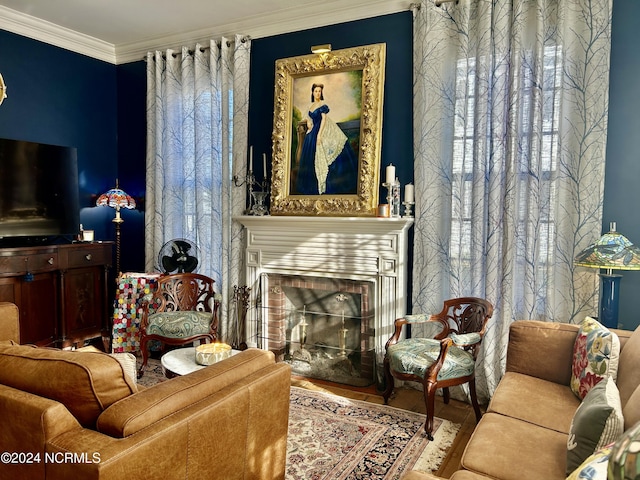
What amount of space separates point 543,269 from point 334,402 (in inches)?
65.2

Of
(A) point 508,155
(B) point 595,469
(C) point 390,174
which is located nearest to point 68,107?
(C) point 390,174

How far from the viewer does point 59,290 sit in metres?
4.18

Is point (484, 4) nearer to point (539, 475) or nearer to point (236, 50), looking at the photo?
point (236, 50)

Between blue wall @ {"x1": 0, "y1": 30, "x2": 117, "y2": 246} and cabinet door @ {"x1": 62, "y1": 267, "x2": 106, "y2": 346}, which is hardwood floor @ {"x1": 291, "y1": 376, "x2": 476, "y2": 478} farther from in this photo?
blue wall @ {"x1": 0, "y1": 30, "x2": 117, "y2": 246}

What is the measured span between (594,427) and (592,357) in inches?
31.7

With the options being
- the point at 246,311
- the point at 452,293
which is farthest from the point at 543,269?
the point at 246,311

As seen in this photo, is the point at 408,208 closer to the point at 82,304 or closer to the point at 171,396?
the point at 171,396

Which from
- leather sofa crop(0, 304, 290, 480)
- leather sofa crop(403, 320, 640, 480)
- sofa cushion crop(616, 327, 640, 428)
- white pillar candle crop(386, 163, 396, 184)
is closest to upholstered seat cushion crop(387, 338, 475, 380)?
leather sofa crop(403, 320, 640, 480)

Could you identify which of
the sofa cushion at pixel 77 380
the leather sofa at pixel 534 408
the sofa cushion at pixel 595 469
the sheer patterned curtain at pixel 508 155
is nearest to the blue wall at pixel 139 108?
the sheer patterned curtain at pixel 508 155

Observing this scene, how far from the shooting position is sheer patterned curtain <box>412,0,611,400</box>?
3.02 meters

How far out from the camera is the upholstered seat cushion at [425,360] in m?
2.86

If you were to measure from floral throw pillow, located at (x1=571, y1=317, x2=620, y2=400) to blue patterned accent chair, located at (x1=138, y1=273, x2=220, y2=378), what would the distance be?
8.59 feet

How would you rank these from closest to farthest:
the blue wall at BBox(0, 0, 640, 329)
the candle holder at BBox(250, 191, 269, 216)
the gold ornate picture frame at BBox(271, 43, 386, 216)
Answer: the blue wall at BBox(0, 0, 640, 329)
the gold ornate picture frame at BBox(271, 43, 386, 216)
the candle holder at BBox(250, 191, 269, 216)

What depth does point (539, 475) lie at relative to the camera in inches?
63.6
